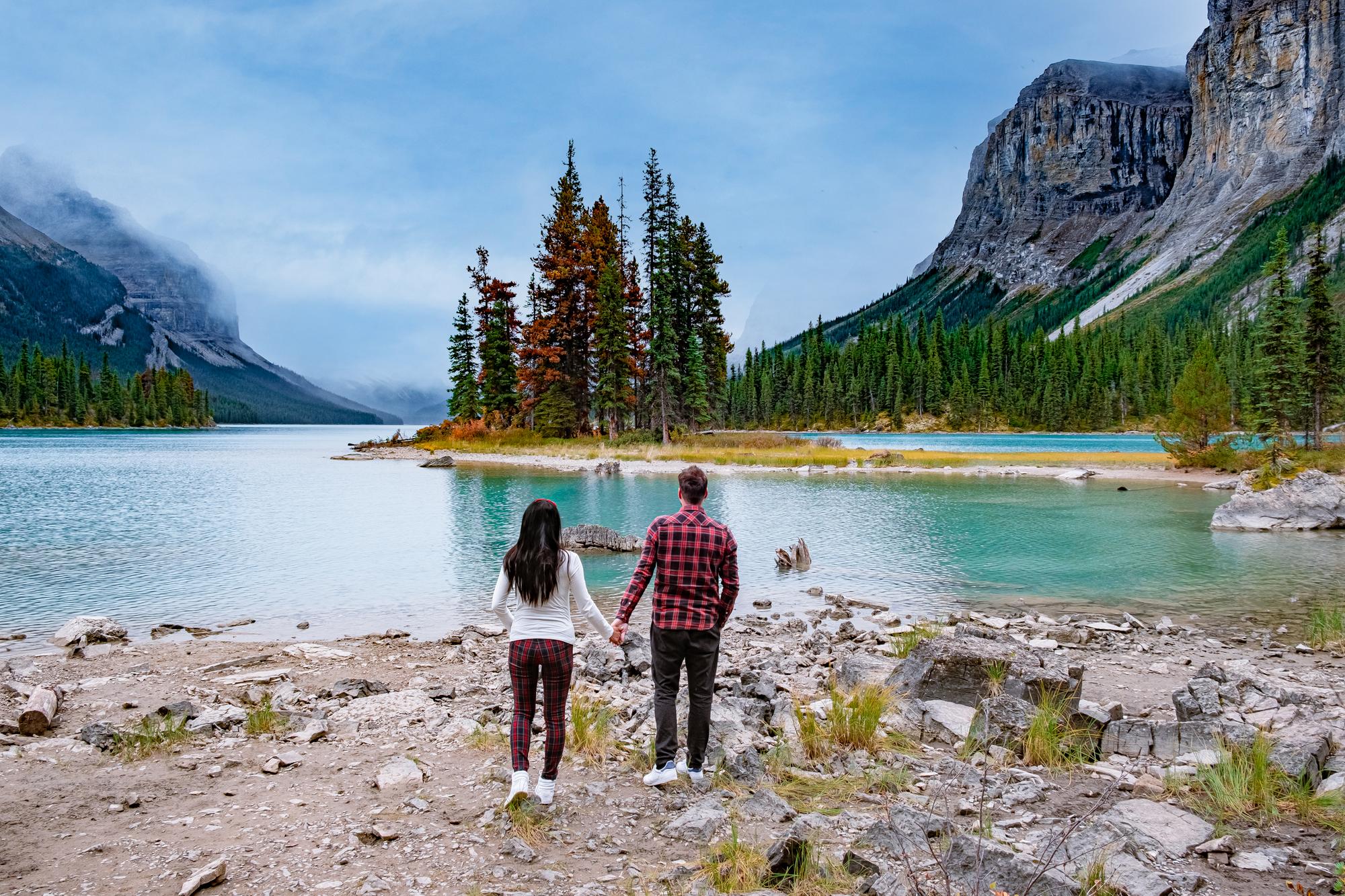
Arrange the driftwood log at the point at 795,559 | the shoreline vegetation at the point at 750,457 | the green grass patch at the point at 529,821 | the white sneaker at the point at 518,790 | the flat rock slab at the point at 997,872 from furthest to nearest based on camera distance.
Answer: the shoreline vegetation at the point at 750,457
the driftwood log at the point at 795,559
the white sneaker at the point at 518,790
the green grass patch at the point at 529,821
the flat rock slab at the point at 997,872

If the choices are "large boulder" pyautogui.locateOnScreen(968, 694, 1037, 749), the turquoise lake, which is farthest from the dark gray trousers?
the turquoise lake

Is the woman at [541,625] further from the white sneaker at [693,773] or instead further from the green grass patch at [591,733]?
the white sneaker at [693,773]

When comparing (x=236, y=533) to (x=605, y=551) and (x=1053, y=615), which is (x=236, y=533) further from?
(x=1053, y=615)

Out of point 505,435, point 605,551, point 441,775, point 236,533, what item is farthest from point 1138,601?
point 505,435

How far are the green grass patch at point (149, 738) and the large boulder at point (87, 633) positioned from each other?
5.83 m

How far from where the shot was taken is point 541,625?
5.25 metres

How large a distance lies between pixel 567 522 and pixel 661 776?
1998cm

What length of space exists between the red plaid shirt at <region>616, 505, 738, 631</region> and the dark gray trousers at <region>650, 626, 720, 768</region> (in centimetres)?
12

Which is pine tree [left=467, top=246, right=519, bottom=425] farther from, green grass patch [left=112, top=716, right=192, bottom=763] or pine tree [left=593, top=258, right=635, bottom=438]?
green grass patch [left=112, top=716, right=192, bottom=763]

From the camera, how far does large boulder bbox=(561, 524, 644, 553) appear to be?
66.0ft

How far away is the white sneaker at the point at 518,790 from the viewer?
515 centimetres

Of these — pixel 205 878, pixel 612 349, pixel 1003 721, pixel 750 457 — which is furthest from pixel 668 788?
pixel 612 349

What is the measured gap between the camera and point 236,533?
23.2 meters

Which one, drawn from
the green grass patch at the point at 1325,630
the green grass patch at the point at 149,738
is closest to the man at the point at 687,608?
the green grass patch at the point at 149,738
